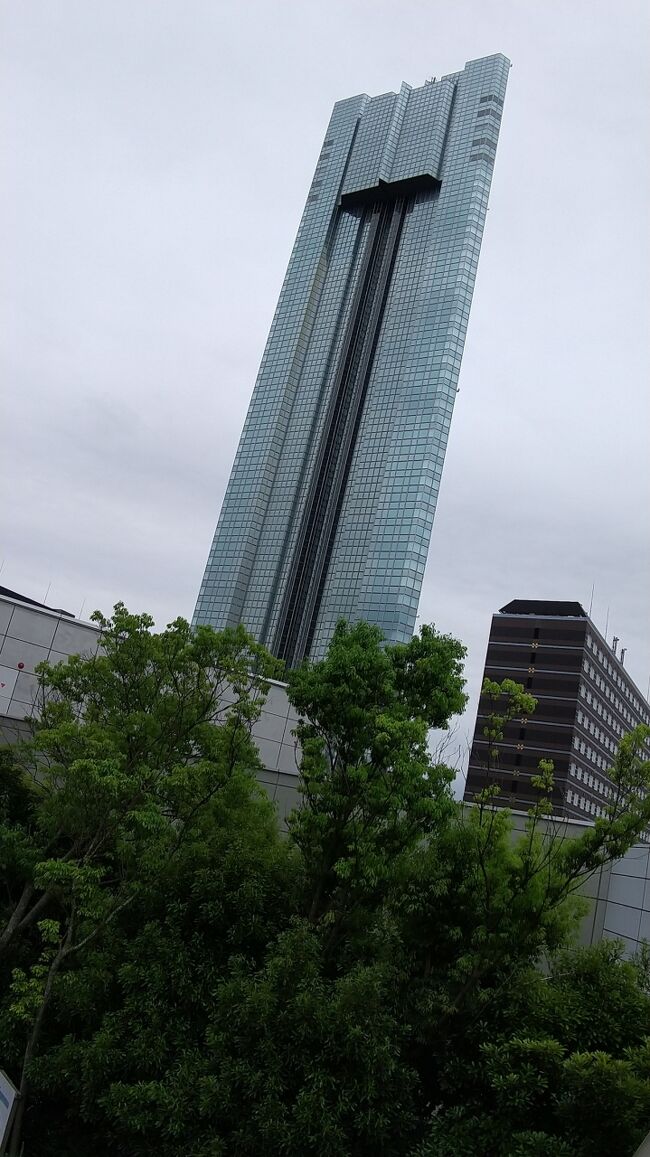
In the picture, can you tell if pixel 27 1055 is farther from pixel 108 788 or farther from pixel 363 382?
pixel 363 382

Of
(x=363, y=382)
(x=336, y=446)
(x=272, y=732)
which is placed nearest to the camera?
(x=272, y=732)

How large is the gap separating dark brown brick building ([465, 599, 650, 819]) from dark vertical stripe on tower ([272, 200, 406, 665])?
1053 inches

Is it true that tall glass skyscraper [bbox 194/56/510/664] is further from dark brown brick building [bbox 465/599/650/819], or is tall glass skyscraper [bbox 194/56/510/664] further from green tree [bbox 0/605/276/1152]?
green tree [bbox 0/605/276/1152]

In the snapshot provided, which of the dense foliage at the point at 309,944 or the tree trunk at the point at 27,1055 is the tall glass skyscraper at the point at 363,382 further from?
the tree trunk at the point at 27,1055

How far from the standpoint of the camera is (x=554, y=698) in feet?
284

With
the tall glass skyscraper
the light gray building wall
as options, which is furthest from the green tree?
the tall glass skyscraper

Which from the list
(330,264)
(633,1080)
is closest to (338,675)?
(633,1080)

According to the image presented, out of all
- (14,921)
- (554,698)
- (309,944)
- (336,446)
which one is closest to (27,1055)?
(14,921)

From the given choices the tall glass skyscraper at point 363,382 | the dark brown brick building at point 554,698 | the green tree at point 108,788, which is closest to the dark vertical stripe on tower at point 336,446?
the tall glass skyscraper at point 363,382

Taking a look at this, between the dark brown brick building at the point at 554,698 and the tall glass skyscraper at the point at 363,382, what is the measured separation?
12.6 metres

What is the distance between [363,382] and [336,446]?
987 centimetres

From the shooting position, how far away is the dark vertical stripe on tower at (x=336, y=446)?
4181 inches

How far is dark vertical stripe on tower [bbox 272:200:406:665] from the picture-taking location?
348 feet

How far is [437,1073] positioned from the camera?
42.2ft
